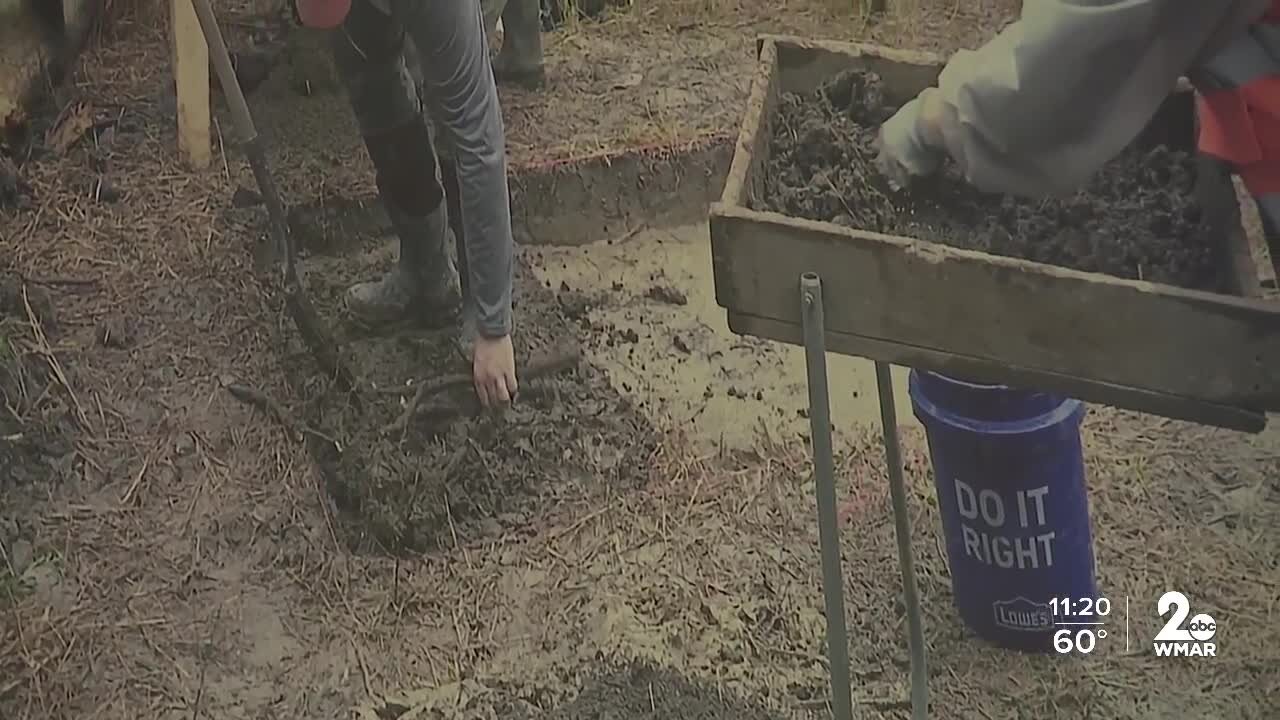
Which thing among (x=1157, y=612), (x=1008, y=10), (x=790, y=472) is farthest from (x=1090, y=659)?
(x=1008, y=10)

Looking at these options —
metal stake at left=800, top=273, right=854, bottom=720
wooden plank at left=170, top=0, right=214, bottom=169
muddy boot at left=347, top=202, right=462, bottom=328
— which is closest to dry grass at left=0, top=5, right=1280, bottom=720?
muddy boot at left=347, top=202, right=462, bottom=328

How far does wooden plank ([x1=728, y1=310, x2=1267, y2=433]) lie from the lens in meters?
1.50

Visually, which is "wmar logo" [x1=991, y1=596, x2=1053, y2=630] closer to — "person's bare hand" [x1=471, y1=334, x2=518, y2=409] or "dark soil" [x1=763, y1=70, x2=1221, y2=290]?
"dark soil" [x1=763, y1=70, x2=1221, y2=290]

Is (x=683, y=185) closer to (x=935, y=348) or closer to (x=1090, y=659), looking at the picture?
(x=1090, y=659)

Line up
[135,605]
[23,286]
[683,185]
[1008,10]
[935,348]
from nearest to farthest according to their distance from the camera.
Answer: [935,348]
[135,605]
[23,286]
[683,185]
[1008,10]

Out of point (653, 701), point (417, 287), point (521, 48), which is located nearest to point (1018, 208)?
point (653, 701)

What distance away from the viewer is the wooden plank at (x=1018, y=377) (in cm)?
150

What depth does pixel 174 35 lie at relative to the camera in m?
3.56

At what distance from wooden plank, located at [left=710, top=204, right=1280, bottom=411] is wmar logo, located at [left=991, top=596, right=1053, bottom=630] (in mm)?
822

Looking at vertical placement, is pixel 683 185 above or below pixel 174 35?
below

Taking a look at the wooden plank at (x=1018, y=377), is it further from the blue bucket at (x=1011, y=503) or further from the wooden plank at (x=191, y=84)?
the wooden plank at (x=191, y=84)

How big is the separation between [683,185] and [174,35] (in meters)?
1.37

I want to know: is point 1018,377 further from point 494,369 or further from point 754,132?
point 494,369

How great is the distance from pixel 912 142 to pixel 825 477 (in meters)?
0.41
